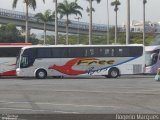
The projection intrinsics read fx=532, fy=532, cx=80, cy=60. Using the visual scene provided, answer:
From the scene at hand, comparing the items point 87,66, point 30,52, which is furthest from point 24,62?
point 87,66

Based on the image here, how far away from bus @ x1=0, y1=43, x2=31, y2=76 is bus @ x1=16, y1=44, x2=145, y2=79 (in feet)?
4.56

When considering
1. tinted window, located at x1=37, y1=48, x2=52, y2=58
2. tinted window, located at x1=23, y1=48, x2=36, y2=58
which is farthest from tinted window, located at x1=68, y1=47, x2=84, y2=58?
tinted window, located at x1=23, y1=48, x2=36, y2=58

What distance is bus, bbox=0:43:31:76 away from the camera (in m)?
44.3

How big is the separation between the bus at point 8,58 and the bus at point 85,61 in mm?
1389

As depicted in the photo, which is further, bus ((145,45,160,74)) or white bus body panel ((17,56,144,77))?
bus ((145,45,160,74))

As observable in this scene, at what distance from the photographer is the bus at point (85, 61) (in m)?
43.0

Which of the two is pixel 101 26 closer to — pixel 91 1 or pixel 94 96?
pixel 91 1

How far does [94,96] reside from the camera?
75.2 feet

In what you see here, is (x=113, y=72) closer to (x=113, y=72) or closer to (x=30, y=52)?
(x=113, y=72)

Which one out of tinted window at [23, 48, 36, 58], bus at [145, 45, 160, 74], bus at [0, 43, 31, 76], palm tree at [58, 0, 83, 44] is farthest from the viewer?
palm tree at [58, 0, 83, 44]

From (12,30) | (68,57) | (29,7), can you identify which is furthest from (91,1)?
(12,30)

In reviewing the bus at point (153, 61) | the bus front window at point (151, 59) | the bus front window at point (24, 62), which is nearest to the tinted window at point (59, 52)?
the bus front window at point (24, 62)

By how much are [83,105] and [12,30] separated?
91.2 m

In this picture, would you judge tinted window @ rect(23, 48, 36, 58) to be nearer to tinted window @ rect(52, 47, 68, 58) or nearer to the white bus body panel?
the white bus body panel
